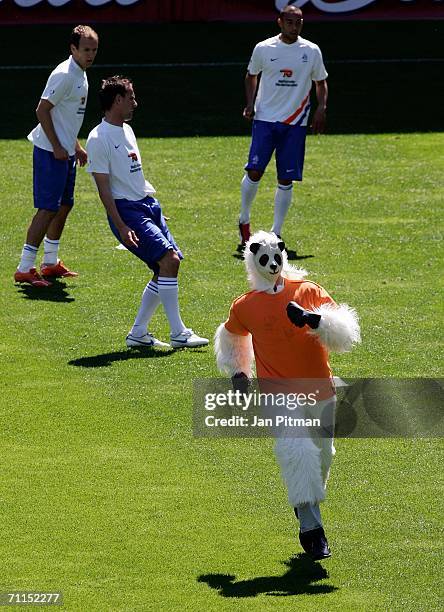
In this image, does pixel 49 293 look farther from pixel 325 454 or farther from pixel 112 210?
pixel 325 454

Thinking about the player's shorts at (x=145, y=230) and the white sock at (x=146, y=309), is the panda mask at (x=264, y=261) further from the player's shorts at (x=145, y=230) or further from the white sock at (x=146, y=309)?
the white sock at (x=146, y=309)

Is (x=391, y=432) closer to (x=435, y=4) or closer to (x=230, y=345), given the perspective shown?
(x=230, y=345)

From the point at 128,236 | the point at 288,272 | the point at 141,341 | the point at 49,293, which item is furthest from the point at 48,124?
the point at 288,272

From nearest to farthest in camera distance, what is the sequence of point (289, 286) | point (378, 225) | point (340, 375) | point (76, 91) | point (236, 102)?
point (289, 286) → point (340, 375) → point (76, 91) → point (378, 225) → point (236, 102)

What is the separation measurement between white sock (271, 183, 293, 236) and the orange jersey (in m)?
6.86

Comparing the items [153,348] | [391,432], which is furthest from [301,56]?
[391,432]

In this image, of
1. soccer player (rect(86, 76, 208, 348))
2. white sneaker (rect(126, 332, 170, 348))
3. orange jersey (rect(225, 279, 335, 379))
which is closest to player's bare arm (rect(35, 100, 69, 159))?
soccer player (rect(86, 76, 208, 348))

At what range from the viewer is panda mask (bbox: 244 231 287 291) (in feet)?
26.1

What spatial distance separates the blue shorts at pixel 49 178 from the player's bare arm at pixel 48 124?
6.1 inches

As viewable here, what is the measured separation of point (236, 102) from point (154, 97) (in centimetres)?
122

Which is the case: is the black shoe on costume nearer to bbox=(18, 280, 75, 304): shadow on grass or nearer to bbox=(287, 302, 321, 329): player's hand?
bbox=(287, 302, 321, 329): player's hand

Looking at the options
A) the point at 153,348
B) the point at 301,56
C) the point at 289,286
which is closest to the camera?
the point at 289,286

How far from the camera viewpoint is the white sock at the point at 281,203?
14.8 m

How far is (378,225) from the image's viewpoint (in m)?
15.8
